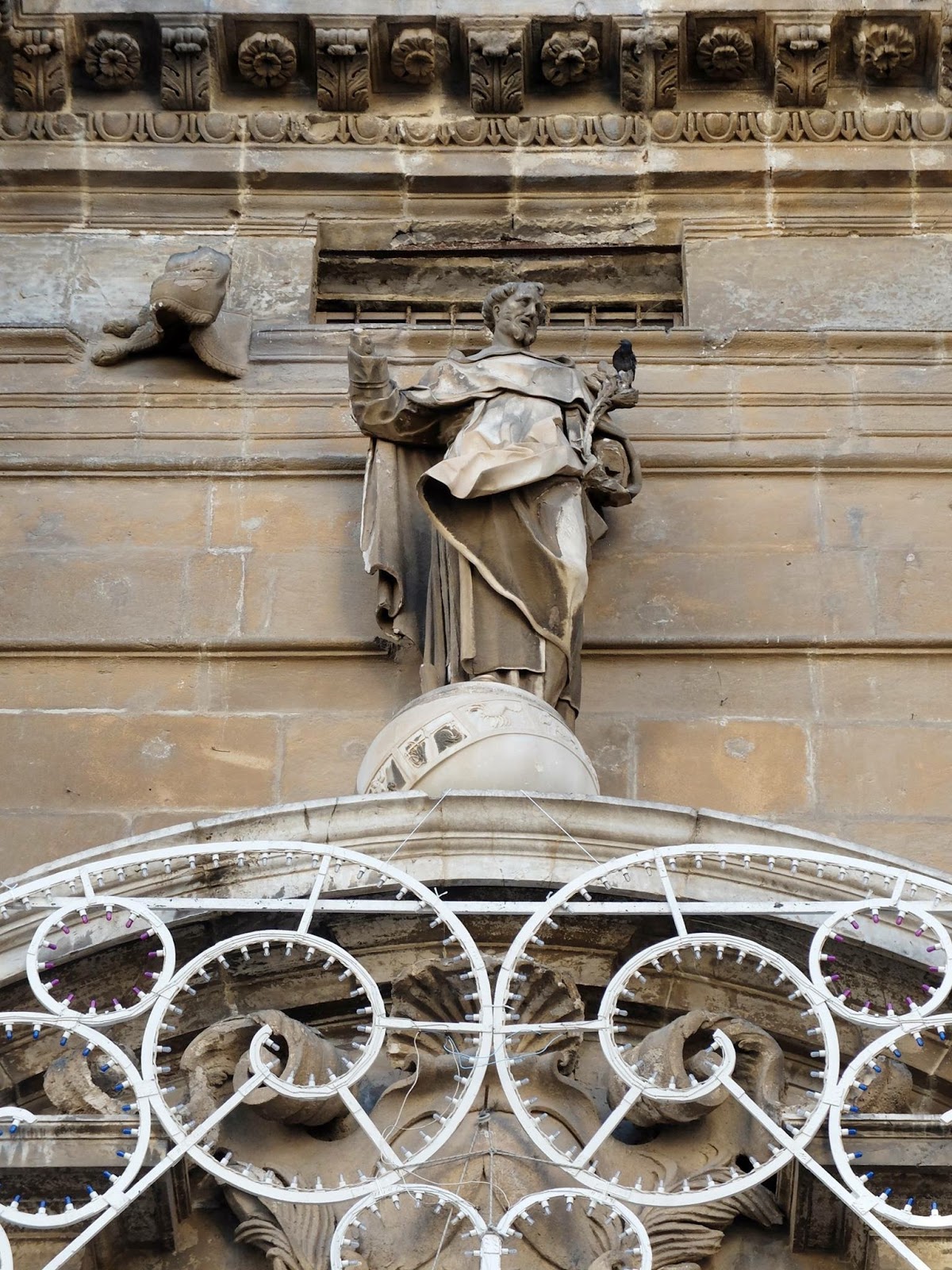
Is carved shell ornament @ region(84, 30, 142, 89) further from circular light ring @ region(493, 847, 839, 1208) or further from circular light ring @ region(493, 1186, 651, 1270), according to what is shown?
circular light ring @ region(493, 1186, 651, 1270)

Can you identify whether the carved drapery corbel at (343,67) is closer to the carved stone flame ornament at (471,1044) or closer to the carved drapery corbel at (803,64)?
the carved drapery corbel at (803,64)

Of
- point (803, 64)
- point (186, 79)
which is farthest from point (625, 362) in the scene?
point (186, 79)

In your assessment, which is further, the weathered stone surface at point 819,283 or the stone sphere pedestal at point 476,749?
the weathered stone surface at point 819,283

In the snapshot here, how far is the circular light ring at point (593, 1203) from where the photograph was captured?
5.84 metres

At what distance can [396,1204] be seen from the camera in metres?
6.04

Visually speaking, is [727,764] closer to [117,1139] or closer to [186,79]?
[117,1139]

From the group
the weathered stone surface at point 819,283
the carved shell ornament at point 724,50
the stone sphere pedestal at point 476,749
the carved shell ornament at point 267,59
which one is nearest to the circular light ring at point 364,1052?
the stone sphere pedestal at point 476,749

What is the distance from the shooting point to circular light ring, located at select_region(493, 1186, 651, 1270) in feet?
19.1

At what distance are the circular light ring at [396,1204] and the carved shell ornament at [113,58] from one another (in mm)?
5985

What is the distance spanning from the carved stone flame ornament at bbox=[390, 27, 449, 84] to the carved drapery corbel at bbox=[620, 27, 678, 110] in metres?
0.73

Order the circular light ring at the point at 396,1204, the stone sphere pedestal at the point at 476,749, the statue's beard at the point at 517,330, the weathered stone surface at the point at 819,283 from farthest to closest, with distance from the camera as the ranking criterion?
1. the weathered stone surface at the point at 819,283
2. the statue's beard at the point at 517,330
3. the stone sphere pedestal at the point at 476,749
4. the circular light ring at the point at 396,1204

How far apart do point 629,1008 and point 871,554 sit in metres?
2.69

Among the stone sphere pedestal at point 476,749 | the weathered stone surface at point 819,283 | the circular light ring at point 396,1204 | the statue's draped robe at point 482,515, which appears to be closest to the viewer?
the circular light ring at point 396,1204

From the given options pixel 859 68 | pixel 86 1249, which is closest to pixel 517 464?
pixel 86 1249
